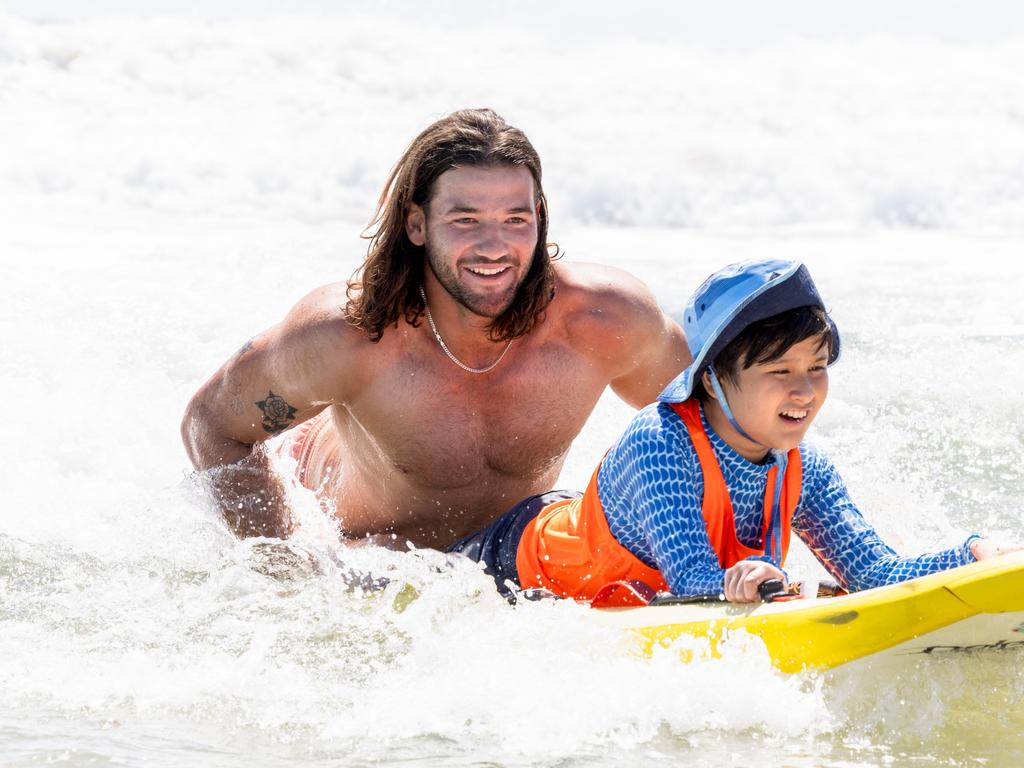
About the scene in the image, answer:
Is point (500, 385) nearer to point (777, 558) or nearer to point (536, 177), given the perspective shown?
point (536, 177)

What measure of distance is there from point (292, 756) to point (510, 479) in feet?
4.73

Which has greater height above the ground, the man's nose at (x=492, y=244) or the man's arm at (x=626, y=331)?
the man's nose at (x=492, y=244)

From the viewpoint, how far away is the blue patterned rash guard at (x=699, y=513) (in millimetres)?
2889

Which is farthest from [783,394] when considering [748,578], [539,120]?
[539,120]

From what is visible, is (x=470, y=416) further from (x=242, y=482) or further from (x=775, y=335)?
(x=775, y=335)

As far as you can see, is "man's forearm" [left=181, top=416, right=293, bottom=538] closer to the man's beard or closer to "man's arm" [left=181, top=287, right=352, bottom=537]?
"man's arm" [left=181, top=287, right=352, bottom=537]

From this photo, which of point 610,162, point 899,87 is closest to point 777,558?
point 610,162

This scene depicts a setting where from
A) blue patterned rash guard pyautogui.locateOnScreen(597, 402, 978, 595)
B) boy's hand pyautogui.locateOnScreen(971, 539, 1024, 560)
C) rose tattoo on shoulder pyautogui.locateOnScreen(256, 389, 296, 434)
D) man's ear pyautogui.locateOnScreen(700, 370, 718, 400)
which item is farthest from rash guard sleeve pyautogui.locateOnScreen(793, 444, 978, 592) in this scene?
rose tattoo on shoulder pyautogui.locateOnScreen(256, 389, 296, 434)

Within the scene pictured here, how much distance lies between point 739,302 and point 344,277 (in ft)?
18.6

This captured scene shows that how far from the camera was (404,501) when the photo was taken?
389 cm

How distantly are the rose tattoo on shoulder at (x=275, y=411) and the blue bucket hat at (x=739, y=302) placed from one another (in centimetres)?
126

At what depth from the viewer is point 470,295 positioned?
3635mm

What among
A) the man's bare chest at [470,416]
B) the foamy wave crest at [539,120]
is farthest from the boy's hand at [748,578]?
the foamy wave crest at [539,120]

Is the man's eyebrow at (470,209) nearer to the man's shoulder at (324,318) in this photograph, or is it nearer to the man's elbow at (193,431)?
the man's shoulder at (324,318)
